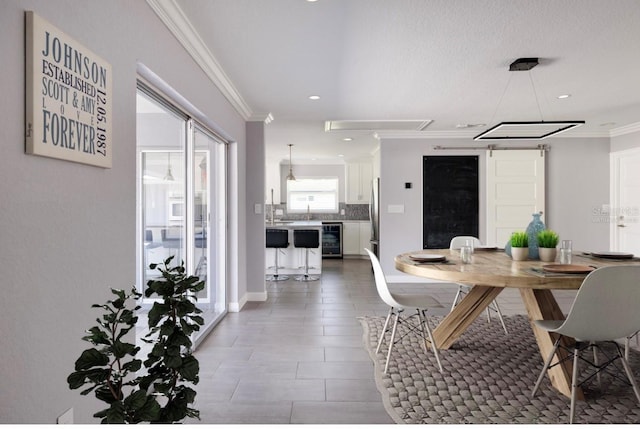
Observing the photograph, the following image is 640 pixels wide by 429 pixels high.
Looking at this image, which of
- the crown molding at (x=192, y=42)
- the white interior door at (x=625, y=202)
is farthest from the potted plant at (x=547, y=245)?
the white interior door at (x=625, y=202)

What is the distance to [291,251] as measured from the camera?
6.89 metres

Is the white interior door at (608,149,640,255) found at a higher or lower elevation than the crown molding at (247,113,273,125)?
lower

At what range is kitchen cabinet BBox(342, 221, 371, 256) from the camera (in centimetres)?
941

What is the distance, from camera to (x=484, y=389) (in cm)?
255

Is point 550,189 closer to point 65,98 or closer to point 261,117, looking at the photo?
point 261,117

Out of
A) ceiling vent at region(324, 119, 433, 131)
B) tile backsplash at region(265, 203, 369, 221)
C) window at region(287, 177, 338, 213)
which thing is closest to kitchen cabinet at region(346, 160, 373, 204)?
tile backsplash at region(265, 203, 369, 221)

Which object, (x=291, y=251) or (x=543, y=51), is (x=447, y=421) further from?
(x=291, y=251)

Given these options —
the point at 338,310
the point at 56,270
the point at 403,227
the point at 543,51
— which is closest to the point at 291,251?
the point at 403,227

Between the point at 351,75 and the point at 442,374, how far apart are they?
8.37ft

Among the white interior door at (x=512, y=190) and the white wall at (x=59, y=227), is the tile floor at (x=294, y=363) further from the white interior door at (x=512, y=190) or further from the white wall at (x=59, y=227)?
the white interior door at (x=512, y=190)

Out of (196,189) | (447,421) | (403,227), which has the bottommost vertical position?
(447,421)

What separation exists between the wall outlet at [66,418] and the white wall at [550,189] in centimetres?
513

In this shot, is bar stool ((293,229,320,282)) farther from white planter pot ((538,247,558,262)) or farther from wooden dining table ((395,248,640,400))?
white planter pot ((538,247,558,262))

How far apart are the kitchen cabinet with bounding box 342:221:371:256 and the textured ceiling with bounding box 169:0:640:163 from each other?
4.49m
